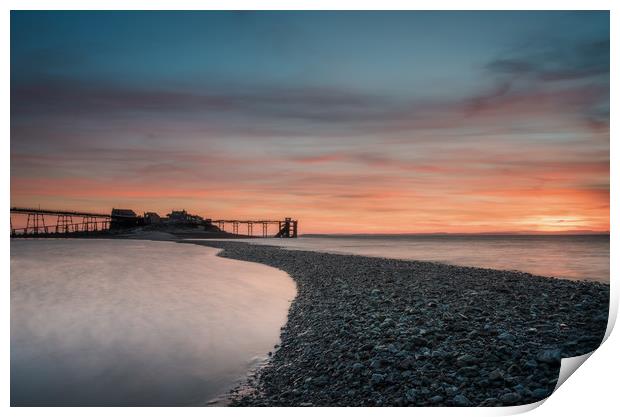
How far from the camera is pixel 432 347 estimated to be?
17.0 ft

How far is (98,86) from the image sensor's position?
7703mm

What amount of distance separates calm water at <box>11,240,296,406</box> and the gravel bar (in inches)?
26.9

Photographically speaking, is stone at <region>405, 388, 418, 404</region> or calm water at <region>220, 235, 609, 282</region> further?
calm water at <region>220, 235, 609, 282</region>

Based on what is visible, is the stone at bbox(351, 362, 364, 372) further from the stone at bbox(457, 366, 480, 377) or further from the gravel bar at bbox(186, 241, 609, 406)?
the stone at bbox(457, 366, 480, 377)

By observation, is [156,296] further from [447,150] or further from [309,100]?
[447,150]

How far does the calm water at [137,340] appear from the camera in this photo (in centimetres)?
527

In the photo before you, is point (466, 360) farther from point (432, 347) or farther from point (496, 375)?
point (432, 347)

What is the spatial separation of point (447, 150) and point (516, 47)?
7.40 ft

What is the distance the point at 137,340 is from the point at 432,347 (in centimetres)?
455

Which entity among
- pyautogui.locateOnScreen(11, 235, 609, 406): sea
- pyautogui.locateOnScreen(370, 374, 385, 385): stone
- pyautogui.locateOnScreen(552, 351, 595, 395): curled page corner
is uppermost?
pyautogui.locateOnScreen(552, 351, 595, 395): curled page corner

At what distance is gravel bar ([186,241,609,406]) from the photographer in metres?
4.37

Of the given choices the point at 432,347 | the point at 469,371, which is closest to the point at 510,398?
the point at 469,371

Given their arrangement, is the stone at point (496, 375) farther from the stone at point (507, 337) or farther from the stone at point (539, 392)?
the stone at point (507, 337)

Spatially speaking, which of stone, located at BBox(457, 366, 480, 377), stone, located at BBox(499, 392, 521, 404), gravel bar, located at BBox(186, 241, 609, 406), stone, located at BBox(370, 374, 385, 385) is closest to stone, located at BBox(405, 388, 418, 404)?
gravel bar, located at BBox(186, 241, 609, 406)
